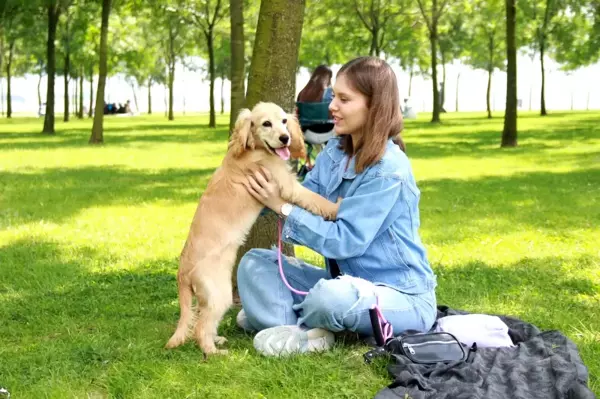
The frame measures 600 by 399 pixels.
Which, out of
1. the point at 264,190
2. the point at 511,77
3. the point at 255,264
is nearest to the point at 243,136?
the point at 264,190

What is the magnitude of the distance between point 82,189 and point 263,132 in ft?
27.0

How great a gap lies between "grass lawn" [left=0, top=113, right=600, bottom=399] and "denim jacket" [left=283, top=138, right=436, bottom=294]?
0.50 m

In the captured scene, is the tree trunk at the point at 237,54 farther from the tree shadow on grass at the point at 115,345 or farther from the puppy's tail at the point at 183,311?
the puppy's tail at the point at 183,311

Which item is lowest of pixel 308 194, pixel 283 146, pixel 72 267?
pixel 72 267

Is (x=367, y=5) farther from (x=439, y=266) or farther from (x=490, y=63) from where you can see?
(x=439, y=266)

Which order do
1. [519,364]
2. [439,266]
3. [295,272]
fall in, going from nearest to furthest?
[519,364] < [295,272] < [439,266]

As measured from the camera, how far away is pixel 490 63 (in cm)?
4241

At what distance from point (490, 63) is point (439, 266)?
38.0 meters

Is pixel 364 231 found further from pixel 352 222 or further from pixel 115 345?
pixel 115 345

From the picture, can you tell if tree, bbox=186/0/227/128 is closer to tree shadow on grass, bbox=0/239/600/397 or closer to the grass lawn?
the grass lawn

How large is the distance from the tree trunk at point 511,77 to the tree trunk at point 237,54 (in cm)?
1004

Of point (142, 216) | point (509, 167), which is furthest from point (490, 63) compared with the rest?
point (142, 216)

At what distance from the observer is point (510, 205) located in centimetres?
1024

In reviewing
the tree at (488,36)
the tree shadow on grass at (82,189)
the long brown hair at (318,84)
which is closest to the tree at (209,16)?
the tree at (488,36)
